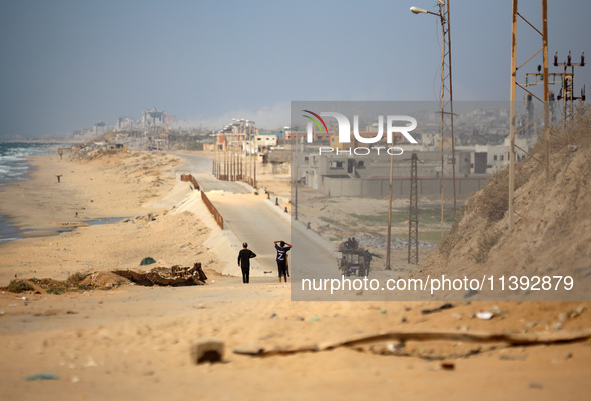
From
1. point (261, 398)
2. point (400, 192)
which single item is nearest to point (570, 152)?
point (261, 398)

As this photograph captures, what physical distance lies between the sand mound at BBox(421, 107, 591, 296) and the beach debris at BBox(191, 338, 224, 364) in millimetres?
5028

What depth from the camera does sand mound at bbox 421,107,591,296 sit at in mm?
9375

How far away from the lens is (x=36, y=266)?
1065 inches

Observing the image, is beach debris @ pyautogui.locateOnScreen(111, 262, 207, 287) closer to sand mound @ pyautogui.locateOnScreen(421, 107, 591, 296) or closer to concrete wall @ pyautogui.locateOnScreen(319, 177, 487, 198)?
sand mound @ pyautogui.locateOnScreen(421, 107, 591, 296)

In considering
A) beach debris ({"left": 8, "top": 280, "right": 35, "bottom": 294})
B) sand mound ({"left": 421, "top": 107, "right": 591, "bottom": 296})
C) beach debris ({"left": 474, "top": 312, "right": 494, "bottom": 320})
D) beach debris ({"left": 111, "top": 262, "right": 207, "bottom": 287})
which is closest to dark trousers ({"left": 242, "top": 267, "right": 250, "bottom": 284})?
beach debris ({"left": 111, "top": 262, "right": 207, "bottom": 287})

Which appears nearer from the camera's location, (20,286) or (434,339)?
(434,339)

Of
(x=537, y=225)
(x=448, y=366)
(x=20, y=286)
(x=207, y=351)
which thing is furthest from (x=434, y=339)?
(x=20, y=286)

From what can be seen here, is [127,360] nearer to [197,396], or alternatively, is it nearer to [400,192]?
[197,396]

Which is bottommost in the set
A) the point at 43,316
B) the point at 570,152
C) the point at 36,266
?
the point at 36,266

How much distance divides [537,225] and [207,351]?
22.9ft

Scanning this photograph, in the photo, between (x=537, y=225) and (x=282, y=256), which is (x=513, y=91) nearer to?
(x=537, y=225)

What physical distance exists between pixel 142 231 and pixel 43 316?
3001cm

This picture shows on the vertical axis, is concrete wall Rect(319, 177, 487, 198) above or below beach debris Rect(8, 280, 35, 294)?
above

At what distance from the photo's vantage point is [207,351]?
7504mm
